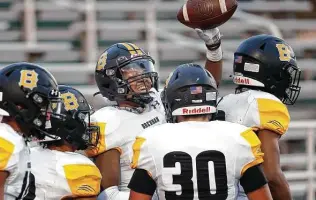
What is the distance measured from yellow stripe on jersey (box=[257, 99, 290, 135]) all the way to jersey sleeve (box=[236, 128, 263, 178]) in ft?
1.58

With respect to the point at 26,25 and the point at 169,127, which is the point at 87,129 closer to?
the point at 169,127

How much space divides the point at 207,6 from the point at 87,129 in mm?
1004

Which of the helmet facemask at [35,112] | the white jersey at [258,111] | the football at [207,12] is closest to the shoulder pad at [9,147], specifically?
the helmet facemask at [35,112]

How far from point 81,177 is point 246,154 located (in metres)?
0.69

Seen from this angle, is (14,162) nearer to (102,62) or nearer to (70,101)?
(70,101)

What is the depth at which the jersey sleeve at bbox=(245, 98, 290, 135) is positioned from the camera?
404cm

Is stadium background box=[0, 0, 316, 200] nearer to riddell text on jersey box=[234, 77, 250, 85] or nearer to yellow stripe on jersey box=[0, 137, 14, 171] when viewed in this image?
riddell text on jersey box=[234, 77, 250, 85]

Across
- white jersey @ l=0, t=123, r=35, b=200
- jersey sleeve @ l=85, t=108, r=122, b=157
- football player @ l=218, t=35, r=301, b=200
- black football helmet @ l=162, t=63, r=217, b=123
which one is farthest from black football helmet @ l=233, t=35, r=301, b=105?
white jersey @ l=0, t=123, r=35, b=200

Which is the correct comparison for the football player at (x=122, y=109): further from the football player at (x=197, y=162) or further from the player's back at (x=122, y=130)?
the football player at (x=197, y=162)

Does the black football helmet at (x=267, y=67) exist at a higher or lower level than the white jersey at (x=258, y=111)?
higher

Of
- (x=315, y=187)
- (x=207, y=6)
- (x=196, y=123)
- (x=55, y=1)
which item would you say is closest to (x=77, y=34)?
(x=55, y=1)

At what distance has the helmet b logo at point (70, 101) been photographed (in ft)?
13.0

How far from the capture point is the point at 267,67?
422cm

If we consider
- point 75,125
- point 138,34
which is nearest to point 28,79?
point 75,125
